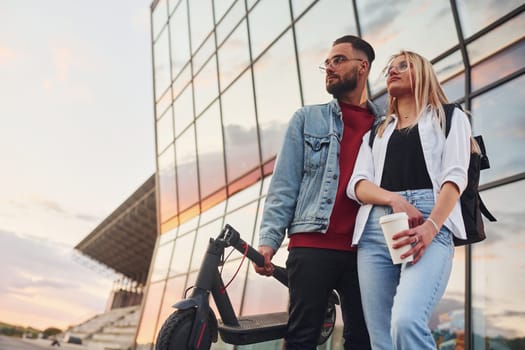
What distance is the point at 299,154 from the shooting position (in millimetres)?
2008

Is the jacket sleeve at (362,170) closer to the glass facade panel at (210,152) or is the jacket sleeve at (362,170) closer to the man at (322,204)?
the man at (322,204)

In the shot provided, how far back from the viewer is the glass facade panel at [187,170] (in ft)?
39.4

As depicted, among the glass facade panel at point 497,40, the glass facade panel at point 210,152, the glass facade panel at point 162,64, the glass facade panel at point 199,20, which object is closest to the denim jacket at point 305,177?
the glass facade panel at point 497,40

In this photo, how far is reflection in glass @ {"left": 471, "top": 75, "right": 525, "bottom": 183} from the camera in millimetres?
4180

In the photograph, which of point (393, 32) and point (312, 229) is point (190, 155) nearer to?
point (393, 32)

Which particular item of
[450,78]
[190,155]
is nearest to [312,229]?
[450,78]

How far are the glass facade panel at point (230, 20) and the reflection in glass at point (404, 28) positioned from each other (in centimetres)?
429

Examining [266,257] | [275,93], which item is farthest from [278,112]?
[266,257]

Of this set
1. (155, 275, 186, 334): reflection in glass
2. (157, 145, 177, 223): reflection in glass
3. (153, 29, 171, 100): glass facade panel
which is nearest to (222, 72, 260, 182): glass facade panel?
(155, 275, 186, 334): reflection in glass

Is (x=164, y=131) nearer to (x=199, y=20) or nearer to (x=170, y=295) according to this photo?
(x=199, y=20)

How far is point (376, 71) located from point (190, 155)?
7.13m

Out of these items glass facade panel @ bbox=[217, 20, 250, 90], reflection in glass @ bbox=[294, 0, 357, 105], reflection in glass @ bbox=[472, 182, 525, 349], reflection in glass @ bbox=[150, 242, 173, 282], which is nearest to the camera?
reflection in glass @ bbox=[472, 182, 525, 349]

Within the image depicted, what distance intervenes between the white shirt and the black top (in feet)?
0.07

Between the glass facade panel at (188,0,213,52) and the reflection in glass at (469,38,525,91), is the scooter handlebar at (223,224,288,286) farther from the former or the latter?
the glass facade panel at (188,0,213,52)
